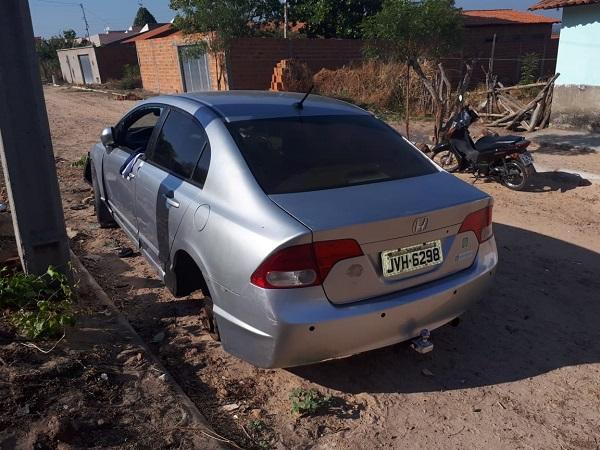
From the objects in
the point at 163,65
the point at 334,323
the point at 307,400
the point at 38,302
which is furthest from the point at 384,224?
the point at 163,65

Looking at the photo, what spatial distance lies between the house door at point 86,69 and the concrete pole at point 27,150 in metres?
33.9

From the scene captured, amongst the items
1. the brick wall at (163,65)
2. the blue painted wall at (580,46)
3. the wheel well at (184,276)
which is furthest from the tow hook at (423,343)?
the brick wall at (163,65)

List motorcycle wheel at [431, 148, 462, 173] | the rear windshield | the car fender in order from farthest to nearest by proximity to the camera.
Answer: motorcycle wheel at [431, 148, 462, 173]
the car fender
the rear windshield

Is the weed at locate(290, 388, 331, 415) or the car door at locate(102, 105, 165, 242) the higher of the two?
the car door at locate(102, 105, 165, 242)

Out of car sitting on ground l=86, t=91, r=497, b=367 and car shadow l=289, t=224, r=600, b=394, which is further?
car shadow l=289, t=224, r=600, b=394

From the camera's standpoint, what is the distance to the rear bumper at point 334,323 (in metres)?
2.60

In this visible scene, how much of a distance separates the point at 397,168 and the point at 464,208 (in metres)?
0.56

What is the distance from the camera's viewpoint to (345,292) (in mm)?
2686

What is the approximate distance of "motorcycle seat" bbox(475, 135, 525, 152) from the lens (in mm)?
7223

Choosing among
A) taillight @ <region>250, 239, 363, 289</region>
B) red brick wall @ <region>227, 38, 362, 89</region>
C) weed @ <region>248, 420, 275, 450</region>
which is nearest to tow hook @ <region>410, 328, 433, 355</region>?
taillight @ <region>250, 239, 363, 289</region>

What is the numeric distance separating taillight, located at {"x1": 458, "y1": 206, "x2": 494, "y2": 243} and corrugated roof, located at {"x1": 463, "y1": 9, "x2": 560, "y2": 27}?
19.9 meters

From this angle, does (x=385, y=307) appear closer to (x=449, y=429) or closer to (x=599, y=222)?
(x=449, y=429)

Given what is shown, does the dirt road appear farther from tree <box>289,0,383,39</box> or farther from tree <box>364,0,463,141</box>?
tree <box>289,0,383,39</box>

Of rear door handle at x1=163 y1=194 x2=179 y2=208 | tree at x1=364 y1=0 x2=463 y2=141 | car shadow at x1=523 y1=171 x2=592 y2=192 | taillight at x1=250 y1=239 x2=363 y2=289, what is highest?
tree at x1=364 y1=0 x2=463 y2=141
